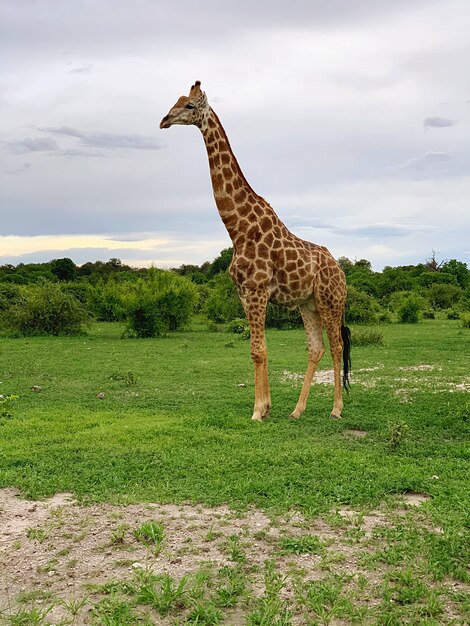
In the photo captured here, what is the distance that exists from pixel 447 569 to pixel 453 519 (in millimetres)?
765

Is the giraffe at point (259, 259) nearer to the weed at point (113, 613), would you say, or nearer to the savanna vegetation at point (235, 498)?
the savanna vegetation at point (235, 498)

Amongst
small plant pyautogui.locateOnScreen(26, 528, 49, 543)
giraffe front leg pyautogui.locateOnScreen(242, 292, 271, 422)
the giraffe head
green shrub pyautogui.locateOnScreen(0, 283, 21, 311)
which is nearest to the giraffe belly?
giraffe front leg pyautogui.locateOnScreen(242, 292, 271, 422)

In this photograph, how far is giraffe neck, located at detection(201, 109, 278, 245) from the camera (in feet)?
27.6

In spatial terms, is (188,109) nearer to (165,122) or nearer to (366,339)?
(165,122)

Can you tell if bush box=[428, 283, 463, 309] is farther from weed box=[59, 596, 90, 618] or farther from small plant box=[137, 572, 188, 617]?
weed box=[59, 596, 90, 618]

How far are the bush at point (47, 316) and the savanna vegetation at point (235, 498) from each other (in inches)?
365

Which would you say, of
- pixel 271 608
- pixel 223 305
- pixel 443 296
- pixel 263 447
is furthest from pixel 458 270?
pixel 271 608

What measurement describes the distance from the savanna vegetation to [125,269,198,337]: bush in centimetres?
896

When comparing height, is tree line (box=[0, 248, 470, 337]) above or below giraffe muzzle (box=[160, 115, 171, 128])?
below

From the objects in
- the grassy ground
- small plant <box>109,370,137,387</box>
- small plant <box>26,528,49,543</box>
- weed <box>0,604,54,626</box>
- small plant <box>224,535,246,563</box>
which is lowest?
weed <box>0,604,54,626</box>

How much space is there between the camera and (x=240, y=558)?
412cm

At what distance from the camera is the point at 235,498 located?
5.23m

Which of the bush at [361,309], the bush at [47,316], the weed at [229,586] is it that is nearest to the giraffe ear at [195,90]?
the weed at [229,586]

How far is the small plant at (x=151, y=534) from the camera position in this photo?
4.39 metres
